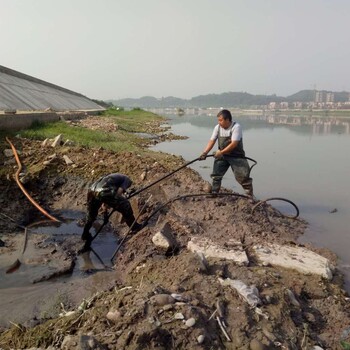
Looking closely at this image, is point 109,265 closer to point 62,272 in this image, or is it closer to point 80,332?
point 62,272

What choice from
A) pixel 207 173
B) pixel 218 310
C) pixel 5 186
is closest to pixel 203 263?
pixel 218 310

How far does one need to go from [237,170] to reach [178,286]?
3.81 metres

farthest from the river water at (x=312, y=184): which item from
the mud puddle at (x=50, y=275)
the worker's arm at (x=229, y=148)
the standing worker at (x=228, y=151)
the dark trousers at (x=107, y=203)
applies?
the mud puddle at (x=50, y=275)

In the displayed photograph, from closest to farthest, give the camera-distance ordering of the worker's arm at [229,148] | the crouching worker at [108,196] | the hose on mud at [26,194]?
the crouching worker at [108,196], the worker's arm at [229,148], the hose on mud at [26,194]

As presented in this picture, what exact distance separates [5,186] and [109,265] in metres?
3.67

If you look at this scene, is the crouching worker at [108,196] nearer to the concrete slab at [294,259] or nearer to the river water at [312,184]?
the concrete slab at [294,259]

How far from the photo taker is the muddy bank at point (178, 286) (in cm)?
309

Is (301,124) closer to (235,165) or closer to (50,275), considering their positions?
(235,165)

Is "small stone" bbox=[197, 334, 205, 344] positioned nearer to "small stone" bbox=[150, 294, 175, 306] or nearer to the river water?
"small stone" bbox=[150, 294, 175, 306]

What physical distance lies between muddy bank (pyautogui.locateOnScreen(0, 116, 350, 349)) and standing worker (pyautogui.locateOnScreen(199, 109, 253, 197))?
45 centimetres

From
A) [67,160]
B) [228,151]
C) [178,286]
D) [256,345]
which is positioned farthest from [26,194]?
[256,345]

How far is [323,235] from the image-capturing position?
6.93m

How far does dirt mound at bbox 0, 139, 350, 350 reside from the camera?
9.97 feet

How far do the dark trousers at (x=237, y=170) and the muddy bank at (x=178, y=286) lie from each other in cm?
33
